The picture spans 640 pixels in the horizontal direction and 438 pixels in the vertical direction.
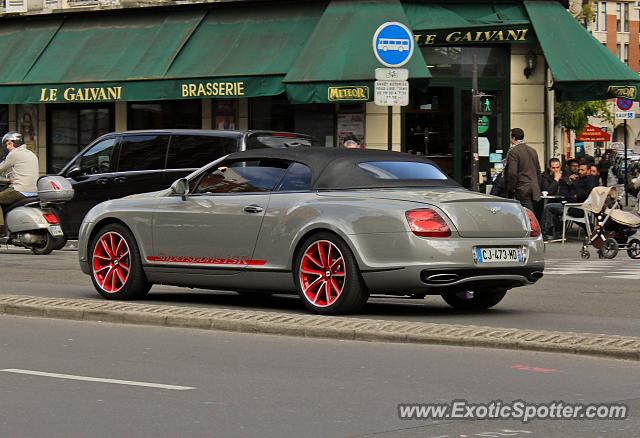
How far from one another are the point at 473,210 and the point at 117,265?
3800 millimetres

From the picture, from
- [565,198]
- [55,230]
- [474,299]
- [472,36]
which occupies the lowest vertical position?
[474,299]

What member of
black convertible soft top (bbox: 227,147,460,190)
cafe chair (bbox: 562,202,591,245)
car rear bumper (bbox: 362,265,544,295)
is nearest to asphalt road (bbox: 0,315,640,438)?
car rear bumper (bbox: 362,265,544,295)

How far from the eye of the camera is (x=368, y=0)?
30.4 m

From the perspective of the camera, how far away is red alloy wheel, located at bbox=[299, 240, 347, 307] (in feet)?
42.0

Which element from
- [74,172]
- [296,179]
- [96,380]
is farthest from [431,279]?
[74,172]

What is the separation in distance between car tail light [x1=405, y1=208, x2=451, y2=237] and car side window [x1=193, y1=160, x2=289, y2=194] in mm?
1685

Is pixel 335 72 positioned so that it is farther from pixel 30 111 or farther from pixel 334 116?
pixel 30 111

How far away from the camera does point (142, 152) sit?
23922mm

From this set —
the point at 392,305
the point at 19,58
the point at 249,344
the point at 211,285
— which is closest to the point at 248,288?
the point at 211,285

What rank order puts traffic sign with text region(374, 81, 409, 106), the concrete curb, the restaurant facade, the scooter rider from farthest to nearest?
1. the restaurant facade
2. the scooter rider
3. traffic sign with text region(374, 81, 409, 106)
4. the concrete curb

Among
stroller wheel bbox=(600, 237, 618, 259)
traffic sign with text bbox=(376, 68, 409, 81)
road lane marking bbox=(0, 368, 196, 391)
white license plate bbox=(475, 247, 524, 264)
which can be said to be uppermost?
traffic sign with text bbox=(376, 68, 409, 81)

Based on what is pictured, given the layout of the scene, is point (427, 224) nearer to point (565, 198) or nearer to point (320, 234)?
point (320, 234)

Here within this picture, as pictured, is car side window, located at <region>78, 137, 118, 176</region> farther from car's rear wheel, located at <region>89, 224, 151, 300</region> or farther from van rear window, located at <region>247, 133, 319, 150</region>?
car's rear wheel, located at <region>89, 224, 151, 300</region>

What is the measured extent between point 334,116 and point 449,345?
20.3m
